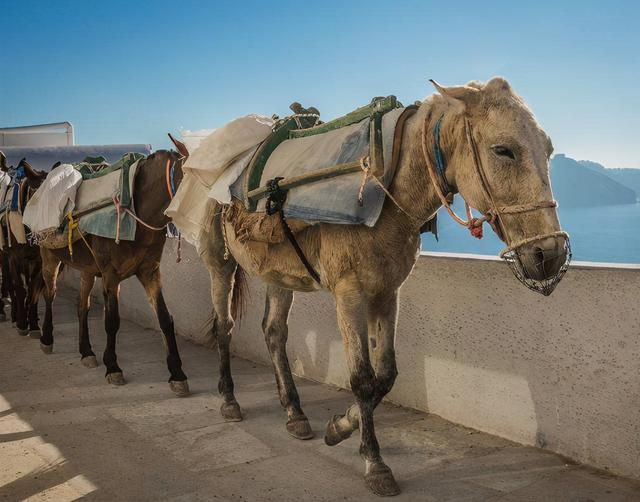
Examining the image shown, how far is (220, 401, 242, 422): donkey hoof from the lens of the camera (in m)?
5.05

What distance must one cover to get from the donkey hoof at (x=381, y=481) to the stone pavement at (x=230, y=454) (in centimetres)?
6

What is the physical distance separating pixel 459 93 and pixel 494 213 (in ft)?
1.86

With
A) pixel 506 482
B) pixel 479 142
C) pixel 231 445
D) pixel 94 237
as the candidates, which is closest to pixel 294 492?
pixel 231 445

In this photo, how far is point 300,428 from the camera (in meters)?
4.63

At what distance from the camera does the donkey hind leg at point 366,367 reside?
3.55m

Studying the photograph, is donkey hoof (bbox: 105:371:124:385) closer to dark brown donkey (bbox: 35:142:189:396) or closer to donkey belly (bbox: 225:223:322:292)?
dark brown donkey (bbox: 35:142:189:396)

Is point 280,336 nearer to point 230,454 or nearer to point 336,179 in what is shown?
point 230,454

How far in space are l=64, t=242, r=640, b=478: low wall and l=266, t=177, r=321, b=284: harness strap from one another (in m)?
1.28

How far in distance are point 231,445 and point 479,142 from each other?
277 centimetres

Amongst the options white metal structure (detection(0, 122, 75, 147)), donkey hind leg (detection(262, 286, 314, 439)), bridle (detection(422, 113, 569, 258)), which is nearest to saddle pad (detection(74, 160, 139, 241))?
donkey hind leg (detection(262, 286, 314, 439))

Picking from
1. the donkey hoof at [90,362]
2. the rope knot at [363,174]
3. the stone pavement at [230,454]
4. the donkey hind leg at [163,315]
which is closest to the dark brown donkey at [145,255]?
the donkey hind leg at [163,315]

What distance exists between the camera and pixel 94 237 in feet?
20.3

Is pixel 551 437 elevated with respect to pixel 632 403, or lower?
lower

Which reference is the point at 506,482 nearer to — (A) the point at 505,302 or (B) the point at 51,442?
(A) the point at 505,302
